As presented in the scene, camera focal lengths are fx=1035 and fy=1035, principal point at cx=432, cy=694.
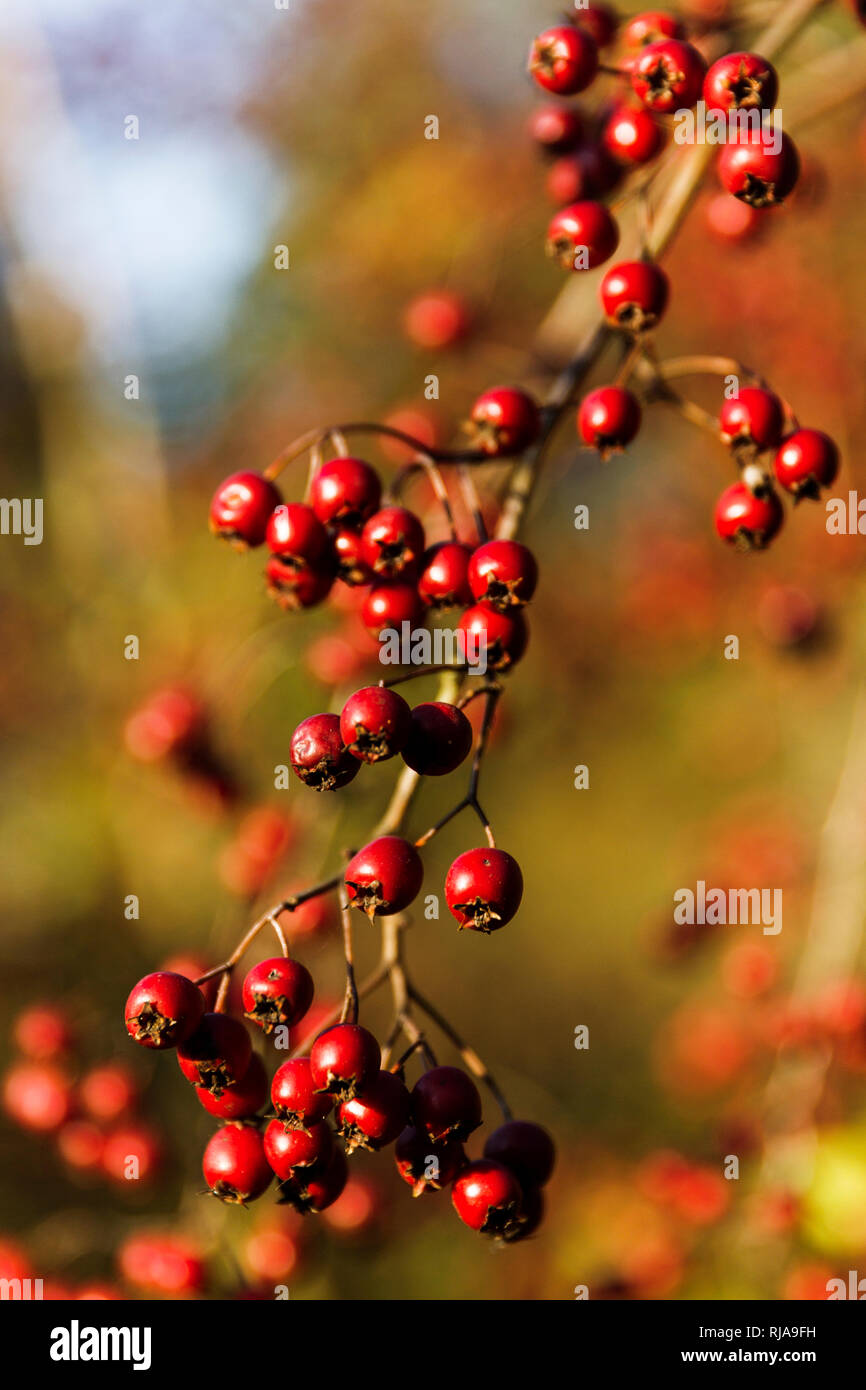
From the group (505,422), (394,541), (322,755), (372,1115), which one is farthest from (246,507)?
(372,1115)

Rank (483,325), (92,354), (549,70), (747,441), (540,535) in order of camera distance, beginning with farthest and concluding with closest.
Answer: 1. (540,535)
2. (92,354)
3. (483,325)
4. (549,70)
5. (747,441)

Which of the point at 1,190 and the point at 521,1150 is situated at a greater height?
the point at 1,190

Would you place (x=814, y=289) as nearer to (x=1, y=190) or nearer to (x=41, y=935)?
(x=1, y=190)

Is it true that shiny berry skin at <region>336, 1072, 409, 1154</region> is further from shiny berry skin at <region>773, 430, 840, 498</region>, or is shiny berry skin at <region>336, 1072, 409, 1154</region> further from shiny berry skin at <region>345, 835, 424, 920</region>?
shiny berry skin at <region>773, 430, 840, 498</region>

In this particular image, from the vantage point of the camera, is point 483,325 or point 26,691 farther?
point 26,691

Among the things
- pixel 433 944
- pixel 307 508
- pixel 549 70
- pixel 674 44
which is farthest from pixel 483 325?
pixel 433 944

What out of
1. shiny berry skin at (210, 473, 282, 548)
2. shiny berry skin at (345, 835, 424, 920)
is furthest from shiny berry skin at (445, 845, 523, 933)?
shiny berry skin at (210, 473, 282, 548)

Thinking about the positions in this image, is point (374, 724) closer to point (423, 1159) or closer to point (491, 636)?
point (491, 636)
